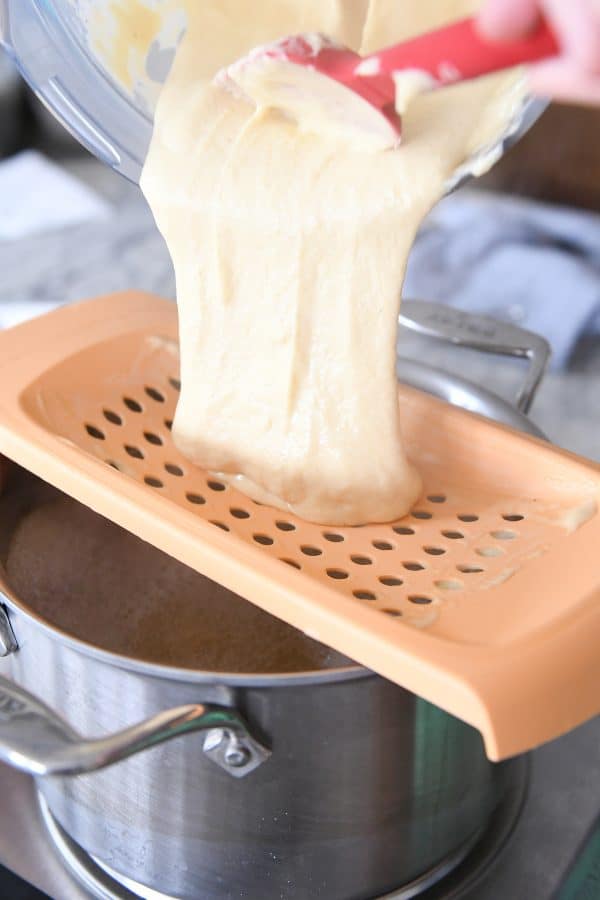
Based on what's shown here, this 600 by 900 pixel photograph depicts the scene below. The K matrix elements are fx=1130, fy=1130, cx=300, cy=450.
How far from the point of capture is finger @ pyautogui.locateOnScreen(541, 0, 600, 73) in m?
0.36

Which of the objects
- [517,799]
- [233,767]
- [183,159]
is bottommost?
[517,799]

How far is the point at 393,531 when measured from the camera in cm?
57

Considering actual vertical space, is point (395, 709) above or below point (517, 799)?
above

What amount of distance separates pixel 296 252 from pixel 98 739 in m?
0.26

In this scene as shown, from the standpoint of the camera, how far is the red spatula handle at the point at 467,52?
0.41 m

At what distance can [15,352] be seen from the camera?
63 cm

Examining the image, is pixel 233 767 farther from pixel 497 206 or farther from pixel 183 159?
pixel 497 206

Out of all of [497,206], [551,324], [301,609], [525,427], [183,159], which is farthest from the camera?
[497,206]

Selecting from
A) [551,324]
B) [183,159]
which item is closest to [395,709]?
[183,159]

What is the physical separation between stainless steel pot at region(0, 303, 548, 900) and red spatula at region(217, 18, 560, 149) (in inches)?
9.5

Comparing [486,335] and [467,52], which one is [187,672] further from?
[486,335]

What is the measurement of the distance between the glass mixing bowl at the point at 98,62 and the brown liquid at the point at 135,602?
212mm

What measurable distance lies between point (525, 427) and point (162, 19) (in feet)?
1.01

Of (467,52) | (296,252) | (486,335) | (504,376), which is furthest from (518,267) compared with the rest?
(467,52)
